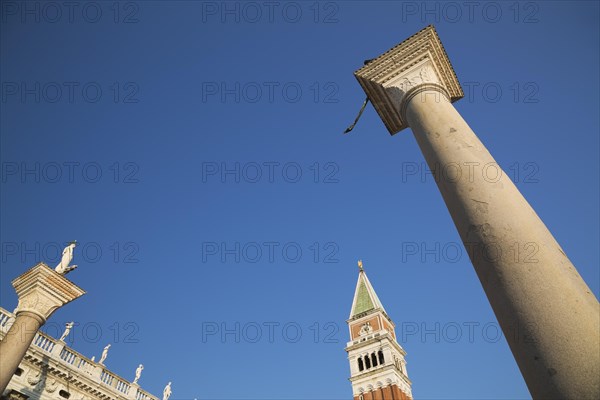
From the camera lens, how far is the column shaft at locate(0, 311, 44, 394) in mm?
9930

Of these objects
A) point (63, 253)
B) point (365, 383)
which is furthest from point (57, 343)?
point (365, 383)

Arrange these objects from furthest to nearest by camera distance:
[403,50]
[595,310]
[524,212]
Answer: [403,50]
[524,212]
[595,310]

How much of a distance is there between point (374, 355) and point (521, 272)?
49.6 meters

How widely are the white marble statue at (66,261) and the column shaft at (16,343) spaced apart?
1.89 m

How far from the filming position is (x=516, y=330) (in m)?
3.24

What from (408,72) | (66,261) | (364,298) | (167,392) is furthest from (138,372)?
(364,298)

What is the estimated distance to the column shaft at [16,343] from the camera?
9930 millimetres

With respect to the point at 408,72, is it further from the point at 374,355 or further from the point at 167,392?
the point at 374,355

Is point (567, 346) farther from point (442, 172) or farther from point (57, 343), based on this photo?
point (57, 343)

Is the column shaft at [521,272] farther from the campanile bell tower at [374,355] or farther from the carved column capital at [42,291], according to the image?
the campanile bell tower at [374,355]

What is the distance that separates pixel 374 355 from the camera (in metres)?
48.3

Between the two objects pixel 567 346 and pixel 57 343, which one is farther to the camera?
pixel 57 343

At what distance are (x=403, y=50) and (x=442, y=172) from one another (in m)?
3.04

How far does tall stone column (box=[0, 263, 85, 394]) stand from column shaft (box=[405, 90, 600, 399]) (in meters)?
12.3
